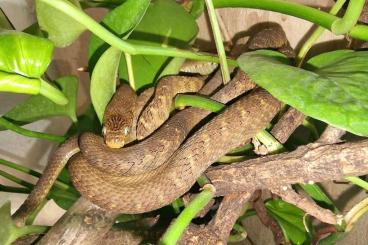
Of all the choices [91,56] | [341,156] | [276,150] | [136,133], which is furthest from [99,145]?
[341,156]

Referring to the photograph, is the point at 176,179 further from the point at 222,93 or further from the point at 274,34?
the point at 274,34

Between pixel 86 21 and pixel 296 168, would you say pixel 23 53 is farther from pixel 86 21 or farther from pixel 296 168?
pixel 296 168

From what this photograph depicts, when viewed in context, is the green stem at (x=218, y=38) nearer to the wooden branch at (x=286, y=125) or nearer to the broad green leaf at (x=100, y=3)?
the wooden branch at (x=286, y=125)

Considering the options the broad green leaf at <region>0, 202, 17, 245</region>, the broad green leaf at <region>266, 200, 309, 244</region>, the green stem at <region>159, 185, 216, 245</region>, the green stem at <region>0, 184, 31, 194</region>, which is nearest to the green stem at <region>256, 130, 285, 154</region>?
the green stem at <region>159, 185, 216, 245</region>

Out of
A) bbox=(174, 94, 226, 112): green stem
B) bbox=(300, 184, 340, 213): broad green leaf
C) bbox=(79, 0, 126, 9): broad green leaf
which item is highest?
bbox=(79, 0, 126, 9): broad green leaf

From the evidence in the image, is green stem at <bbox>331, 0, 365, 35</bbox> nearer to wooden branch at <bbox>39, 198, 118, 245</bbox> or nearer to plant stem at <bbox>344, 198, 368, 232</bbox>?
plant stem at <bbox>344, 198, 368, 232</bbox>

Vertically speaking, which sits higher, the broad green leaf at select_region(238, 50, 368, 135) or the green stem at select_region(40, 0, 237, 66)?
the green stem at select_region(40, 0, 237, 66)
